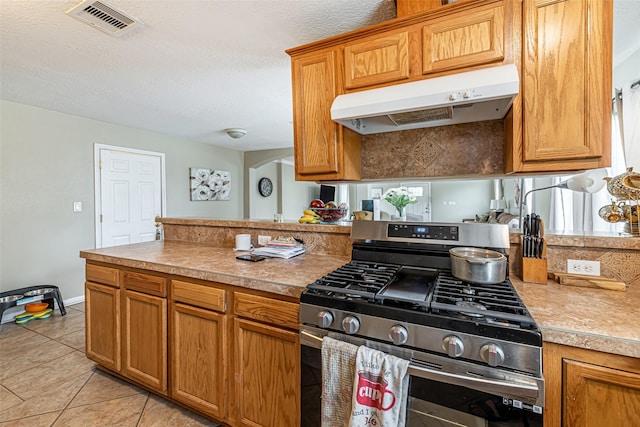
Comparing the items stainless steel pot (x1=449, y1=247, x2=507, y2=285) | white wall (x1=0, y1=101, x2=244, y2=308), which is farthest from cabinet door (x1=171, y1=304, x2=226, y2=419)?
white wall (x1=0, y1=101, x2=244, y2=308)

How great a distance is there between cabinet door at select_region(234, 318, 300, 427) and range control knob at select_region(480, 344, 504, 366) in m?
0.72

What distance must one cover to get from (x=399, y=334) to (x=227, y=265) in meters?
1.04

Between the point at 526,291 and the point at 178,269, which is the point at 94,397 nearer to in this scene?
the point at 178,269

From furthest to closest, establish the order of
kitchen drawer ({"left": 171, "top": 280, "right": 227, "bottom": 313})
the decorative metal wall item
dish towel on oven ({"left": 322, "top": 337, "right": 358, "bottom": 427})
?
the decorative metal wall item, kitchen drawer ({"left": 171, "top": 280, "right": 227, "bottom": 313}), dish towel on oven ({"left": 322, "top": 337, "right": 358, "bottom": 427})

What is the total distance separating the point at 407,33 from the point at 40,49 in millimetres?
2530

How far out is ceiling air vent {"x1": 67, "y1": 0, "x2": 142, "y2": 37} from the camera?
1.66m

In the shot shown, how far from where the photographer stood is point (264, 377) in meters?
1.36

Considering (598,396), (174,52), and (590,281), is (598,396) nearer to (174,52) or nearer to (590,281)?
Answer: (590,281)

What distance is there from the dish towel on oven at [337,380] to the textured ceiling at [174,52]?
1783 mm

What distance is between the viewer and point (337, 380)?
103cm

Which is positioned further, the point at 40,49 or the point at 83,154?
the point at 83,154

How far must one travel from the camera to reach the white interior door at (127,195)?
399 centimetres

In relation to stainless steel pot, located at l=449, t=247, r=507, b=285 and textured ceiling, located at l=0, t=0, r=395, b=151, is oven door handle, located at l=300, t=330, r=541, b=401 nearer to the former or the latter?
stainless steel pot, located at l=449, t=247, r=507, b=285

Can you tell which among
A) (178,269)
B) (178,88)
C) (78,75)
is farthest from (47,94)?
(178,269)
